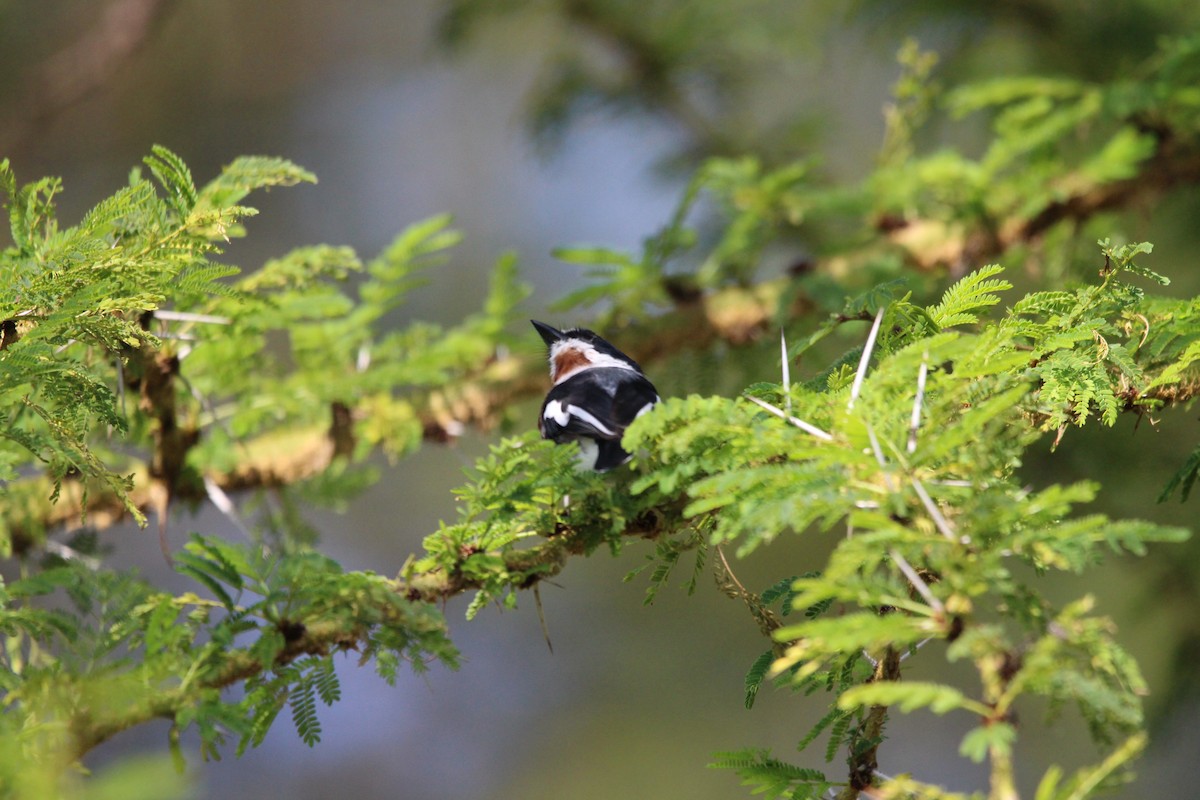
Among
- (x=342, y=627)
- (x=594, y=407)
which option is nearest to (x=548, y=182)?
(x=594, y=407)

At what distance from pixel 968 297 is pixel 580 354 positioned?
7.20 ft

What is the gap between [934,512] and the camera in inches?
47.9

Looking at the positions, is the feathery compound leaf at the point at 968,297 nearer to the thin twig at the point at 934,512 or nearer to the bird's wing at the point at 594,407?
the thin twig at the point at 934,512

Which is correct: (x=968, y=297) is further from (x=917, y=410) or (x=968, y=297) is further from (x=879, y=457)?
(x=879, y=457)

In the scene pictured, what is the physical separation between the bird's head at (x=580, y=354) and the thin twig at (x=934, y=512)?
2350 millimetres

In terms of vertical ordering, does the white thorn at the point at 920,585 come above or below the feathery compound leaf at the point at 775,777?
above

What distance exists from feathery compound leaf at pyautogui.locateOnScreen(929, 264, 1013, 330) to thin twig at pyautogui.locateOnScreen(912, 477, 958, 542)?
1.94 feet

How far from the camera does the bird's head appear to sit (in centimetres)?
376

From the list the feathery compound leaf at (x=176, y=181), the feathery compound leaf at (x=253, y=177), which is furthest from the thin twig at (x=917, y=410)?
the feathery compound leaf at (x=176, y=181)

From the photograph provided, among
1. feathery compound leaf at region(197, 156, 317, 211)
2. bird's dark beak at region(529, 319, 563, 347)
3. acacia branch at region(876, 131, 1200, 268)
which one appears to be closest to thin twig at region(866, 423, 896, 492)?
feathery compound leaf at region(197, 156, 317, 211)

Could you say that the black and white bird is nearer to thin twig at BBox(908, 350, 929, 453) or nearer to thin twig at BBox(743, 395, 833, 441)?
thin twig at BBox(743, 395, 833, 441)

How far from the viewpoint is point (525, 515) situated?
5.96ft

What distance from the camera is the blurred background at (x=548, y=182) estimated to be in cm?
431

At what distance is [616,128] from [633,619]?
3719mm
